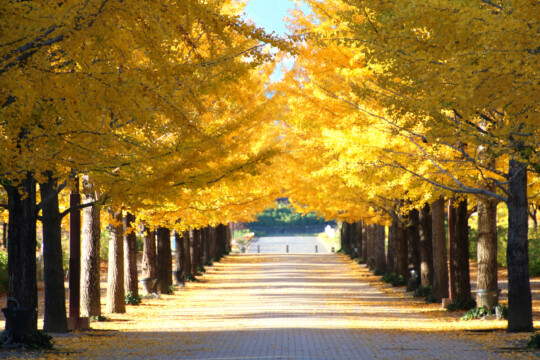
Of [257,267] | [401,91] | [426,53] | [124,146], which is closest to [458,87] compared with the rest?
[426,53]

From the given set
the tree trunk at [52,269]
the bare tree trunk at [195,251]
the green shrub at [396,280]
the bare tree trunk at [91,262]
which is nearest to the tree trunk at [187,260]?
the bare tree trunk at [195,251]

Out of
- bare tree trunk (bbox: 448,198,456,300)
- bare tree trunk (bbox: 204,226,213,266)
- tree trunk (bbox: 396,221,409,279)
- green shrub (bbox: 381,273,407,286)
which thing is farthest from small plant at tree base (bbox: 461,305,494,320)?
bare tree trunk (bbox: 204,226,213,266)

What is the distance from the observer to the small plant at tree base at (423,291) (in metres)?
22.0

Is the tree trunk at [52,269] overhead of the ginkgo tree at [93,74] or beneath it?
beneath

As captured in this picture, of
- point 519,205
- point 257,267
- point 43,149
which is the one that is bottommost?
point 257,267

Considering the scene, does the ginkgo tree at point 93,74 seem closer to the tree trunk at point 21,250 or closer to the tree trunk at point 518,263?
the tree trunk at point 21,250

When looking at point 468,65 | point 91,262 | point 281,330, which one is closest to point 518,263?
point 281,330

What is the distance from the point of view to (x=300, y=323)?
15727 millimetres

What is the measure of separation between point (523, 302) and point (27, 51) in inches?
373

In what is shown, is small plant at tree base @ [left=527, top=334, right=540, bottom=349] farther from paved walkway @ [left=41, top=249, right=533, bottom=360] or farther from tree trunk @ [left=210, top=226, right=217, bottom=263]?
tree trunk @ [left=210, top=226, right=217, bottom=263]

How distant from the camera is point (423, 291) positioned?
876 inches

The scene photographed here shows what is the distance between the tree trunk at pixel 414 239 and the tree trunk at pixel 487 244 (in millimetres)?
8754

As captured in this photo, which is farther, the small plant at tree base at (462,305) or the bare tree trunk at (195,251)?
the bare tree trunk at (195,251)

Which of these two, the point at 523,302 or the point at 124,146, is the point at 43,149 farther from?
the point at 523,302
